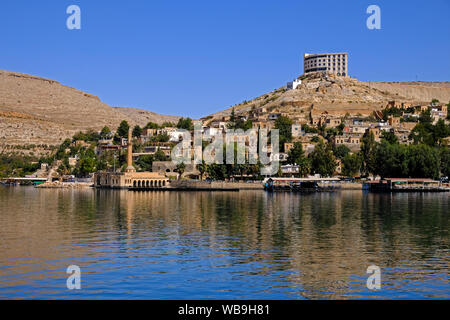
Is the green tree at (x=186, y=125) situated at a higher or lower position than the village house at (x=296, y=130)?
higher

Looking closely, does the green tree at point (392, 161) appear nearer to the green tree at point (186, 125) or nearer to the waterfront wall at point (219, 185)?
the waterfront wall at point (219, 185)

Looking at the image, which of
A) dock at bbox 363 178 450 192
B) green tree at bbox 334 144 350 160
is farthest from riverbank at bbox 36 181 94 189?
dock at bbox 363 178 450 192

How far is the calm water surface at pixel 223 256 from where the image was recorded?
21266mm

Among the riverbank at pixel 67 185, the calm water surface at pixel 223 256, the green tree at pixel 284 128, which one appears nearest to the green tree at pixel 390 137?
the green tree at pixel 284 128

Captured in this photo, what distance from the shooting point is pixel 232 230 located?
3888 centimetres

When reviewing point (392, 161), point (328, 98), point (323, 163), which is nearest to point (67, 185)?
point (323, 163)

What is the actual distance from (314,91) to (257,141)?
48582mm

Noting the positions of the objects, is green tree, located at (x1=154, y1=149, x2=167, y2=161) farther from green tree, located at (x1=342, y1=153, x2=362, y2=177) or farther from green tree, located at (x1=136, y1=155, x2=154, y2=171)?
green tree, located at (x1=342, y1=153, x2=362, y2=177)

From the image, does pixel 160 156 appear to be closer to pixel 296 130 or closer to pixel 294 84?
pixel 296 130

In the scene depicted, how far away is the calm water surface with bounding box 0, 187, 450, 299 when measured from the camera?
21266 mm

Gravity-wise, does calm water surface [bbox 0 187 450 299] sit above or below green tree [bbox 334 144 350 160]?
below

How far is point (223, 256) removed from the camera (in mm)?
28219

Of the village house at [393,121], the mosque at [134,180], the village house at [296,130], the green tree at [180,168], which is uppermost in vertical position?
the village house at [393,121]
